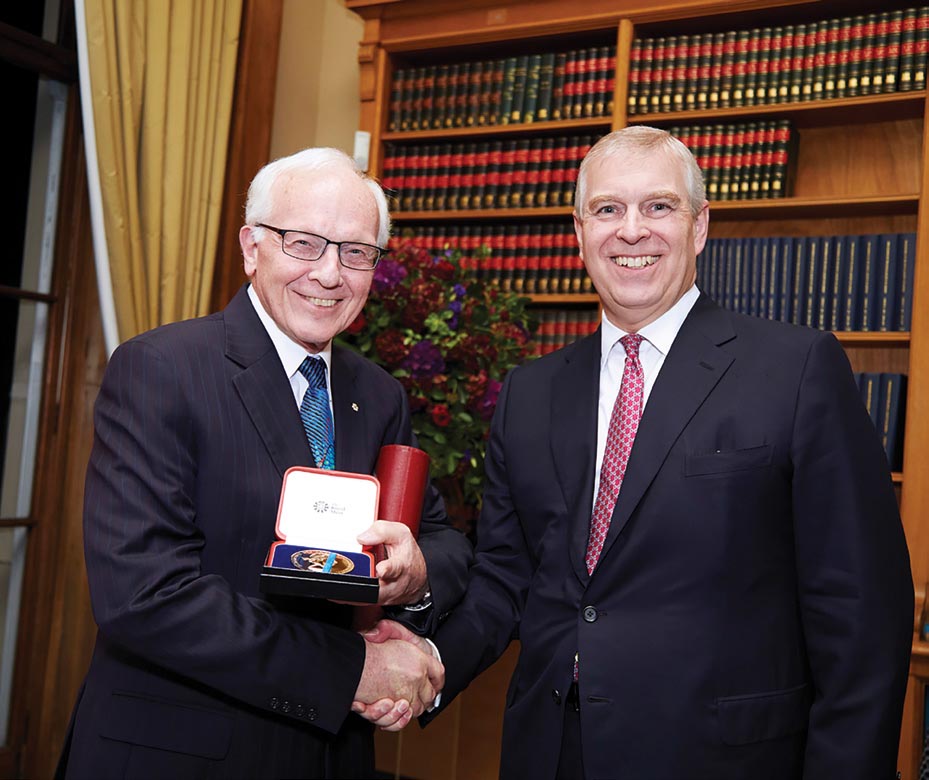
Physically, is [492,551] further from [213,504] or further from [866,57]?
[866,57]

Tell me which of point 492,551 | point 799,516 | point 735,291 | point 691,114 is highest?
point 691,114

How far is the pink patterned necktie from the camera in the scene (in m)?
1.64

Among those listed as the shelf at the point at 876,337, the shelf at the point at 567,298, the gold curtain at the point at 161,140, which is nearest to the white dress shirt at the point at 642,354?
the shelf at the point at 876,337

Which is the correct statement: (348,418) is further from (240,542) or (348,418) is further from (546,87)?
(546,87)

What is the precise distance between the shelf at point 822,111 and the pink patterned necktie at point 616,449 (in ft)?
6.43

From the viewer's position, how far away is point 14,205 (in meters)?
3.20

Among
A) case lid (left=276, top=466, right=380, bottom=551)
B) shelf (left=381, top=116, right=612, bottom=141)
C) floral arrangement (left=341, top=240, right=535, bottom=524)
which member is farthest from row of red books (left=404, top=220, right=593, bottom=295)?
case lid (left=276, top=466, right=380, bottom=551)

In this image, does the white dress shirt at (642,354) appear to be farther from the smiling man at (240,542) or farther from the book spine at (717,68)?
Answer: the book spine at (717,68)

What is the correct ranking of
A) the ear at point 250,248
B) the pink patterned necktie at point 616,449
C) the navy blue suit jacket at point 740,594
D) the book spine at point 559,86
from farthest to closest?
the book spine at point 559,86
the ear at point 250,248
the pink patterned necktie at point 616,449
the navy blue suit jacket at point 740,594

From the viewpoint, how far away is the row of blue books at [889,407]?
123 inches

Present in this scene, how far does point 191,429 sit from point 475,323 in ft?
4.72

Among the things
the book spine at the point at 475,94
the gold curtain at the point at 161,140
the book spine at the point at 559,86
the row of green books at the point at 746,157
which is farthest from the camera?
the book spine at the point at 475,94

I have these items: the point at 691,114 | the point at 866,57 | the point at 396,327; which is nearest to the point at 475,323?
the point at 396,327

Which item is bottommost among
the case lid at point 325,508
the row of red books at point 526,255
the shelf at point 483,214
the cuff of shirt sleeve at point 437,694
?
the cuff of shirt sleeve at point 437,694
